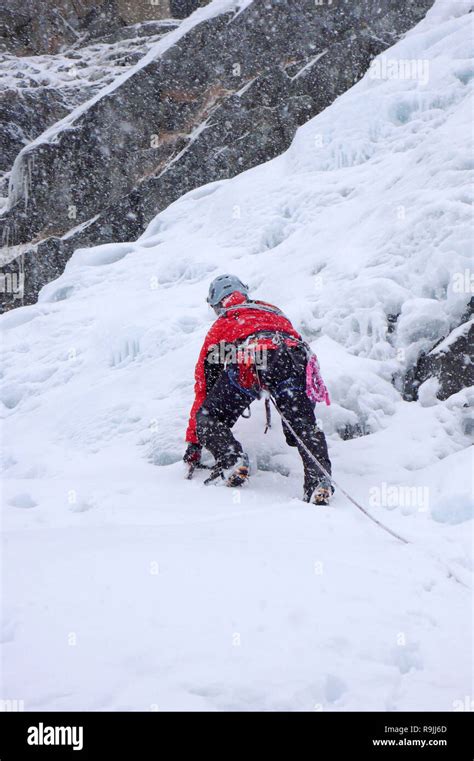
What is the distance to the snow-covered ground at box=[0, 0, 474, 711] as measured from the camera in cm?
169

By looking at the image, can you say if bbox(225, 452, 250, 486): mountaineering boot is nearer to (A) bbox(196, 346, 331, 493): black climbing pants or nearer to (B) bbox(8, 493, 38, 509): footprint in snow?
(A) bbox(196, 346, 331, 493): black climbing pants

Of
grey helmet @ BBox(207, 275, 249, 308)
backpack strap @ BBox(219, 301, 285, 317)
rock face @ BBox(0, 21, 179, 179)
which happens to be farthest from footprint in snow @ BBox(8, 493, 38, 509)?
rock face @ BBox(0, 21, 179, 179)

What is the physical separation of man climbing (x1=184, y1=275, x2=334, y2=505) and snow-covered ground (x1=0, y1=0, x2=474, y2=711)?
0.92 ft

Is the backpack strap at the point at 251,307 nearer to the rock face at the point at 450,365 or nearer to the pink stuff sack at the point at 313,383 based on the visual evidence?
the pink stuff sack at the point at 313,383

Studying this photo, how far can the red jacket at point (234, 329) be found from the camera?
4.16m

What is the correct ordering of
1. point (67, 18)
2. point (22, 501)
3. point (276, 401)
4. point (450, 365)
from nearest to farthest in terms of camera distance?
point (22, 501), point (276, 401), point (450, 365), point (67, 18)

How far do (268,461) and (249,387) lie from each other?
72cm

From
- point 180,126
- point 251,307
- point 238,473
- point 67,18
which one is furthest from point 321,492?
point 67,18

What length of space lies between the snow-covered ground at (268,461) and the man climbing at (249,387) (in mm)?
281

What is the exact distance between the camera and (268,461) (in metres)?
4.42

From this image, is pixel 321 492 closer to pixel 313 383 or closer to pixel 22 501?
pixel 313 383

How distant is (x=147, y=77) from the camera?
591 inches
